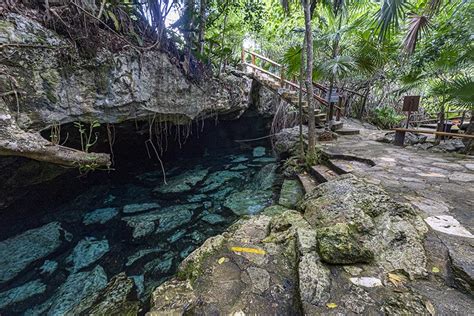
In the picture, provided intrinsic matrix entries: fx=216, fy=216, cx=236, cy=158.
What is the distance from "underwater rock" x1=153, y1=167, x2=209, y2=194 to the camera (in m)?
4.59

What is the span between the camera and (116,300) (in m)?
2.10

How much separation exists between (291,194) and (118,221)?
2838 millimetres

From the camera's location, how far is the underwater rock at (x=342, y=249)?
1436 mm

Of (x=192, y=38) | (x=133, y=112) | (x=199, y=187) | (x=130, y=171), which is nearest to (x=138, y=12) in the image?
(x=192, y=38)

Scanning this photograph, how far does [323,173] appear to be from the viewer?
134 inches

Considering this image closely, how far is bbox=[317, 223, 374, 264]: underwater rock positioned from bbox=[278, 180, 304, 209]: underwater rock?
1.55 m

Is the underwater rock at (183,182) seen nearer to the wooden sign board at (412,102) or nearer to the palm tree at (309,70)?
the palm tree at (309,70)

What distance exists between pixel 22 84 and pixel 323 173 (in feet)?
12.5

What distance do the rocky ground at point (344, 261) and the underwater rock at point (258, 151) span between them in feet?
15.5

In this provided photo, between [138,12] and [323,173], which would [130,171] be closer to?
[138,12]

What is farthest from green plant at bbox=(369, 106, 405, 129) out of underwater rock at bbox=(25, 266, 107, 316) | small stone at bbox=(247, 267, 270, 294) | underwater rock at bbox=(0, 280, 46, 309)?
underwater rock at bbox=(0, 280, 46, 309)

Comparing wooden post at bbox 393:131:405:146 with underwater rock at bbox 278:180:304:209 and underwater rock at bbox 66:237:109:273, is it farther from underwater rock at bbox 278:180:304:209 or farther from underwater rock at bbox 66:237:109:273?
underwater rock at bbox 66:237:109:273

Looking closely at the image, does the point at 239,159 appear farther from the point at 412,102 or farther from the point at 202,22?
the point at 412,102

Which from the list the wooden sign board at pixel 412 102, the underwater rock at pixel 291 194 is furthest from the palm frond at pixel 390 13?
the underwater rock at pixel 291 194
